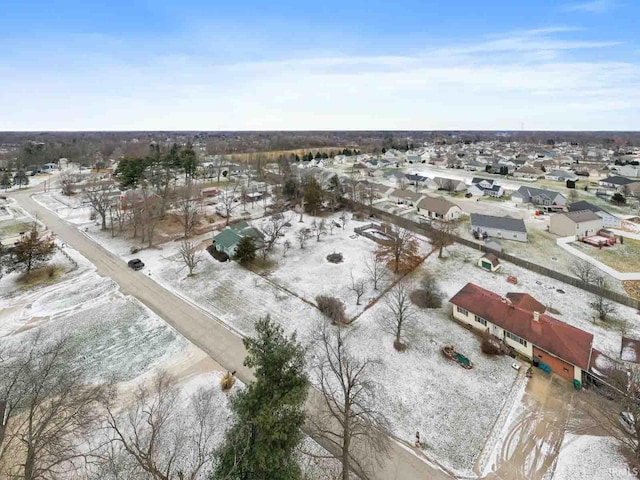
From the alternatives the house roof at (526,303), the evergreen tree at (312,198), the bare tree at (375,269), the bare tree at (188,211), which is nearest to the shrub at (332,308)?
the bare tree at (375,269)

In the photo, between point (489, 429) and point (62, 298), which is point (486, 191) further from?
point (62, 298)

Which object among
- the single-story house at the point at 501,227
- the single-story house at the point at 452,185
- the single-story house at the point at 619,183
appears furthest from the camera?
the single-story house at the point at 452,185

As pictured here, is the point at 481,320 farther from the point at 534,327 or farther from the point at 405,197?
the point at 405,197


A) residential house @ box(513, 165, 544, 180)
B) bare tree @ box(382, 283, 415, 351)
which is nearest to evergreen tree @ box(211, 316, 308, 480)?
bare tree @ box(382, 283, 415, 351)

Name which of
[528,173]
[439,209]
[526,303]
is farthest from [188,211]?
→ [528,173]

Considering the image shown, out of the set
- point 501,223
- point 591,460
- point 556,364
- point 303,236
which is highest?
point 501,223

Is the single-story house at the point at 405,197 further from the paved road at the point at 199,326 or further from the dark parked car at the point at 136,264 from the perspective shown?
the dark parked car at the point at 136,264
